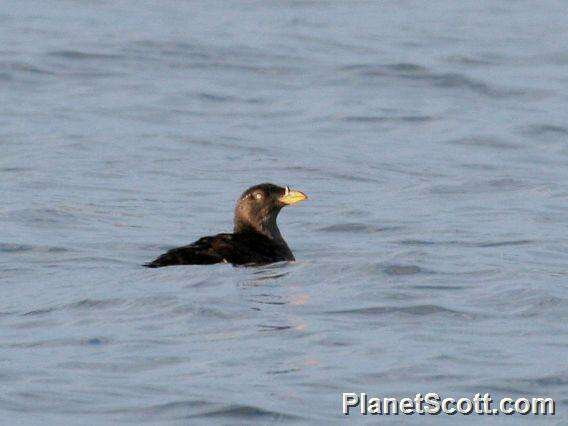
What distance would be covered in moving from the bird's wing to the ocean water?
93 millimetres

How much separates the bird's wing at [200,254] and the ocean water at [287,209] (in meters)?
0.09

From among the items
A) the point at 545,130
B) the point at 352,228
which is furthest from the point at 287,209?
the point at 545,130

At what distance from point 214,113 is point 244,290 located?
13.2 meters

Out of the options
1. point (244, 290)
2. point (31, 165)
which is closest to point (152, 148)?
point (31, 165)

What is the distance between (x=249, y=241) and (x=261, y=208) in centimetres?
56

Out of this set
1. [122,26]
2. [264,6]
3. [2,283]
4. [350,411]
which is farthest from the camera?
[264,6]

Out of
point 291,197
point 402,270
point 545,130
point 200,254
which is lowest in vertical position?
point 545,130

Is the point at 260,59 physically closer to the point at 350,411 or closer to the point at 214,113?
the point at 214,113

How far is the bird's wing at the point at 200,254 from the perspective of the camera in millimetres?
13156

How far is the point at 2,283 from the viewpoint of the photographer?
13.9 meters

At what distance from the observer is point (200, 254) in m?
13.3

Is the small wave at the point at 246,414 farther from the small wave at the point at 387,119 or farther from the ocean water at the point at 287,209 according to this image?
the small wave at the point at 387,119

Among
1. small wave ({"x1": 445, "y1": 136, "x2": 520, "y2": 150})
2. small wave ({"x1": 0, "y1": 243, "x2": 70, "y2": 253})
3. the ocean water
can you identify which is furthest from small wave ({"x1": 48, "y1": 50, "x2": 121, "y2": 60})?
small wave ({"x1": 0, "y1": 243, "x2": 70, "y2": 253})

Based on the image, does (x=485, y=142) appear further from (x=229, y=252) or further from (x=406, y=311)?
(x=406, y=311)
